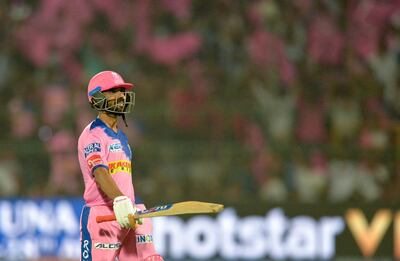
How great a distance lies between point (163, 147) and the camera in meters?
11.6

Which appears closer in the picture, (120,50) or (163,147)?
(163,147)

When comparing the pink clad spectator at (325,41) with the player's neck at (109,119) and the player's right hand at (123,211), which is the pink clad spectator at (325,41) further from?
the player's right hand at (123,211)

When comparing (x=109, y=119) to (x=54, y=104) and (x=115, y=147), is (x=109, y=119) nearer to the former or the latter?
(x=115, y=147)

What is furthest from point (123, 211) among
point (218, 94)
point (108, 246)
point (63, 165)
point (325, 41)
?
point (325, 41)

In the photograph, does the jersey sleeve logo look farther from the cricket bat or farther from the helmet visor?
the cricket bat

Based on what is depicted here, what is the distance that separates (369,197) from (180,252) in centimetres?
236

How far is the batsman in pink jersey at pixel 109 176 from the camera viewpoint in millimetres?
6105

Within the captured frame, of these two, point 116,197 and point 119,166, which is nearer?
point 116,197

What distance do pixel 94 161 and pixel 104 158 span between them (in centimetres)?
9

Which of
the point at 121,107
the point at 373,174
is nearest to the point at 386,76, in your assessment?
the point at 373,174

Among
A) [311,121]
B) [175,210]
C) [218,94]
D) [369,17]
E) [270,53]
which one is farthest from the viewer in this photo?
[369,17]

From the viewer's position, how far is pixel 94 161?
6.05 metres

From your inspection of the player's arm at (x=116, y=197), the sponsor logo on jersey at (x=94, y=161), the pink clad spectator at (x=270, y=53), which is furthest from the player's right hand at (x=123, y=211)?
the pink clad spectator at (x=270, y=53)

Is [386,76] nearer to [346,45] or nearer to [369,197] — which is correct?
[346,45]
